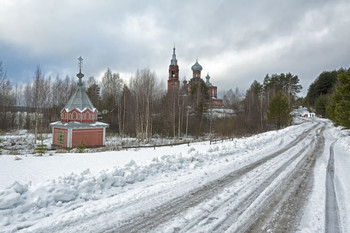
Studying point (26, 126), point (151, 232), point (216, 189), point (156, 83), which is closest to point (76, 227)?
point (151, 232)

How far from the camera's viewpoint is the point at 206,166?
7586 mm

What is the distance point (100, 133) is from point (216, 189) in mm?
18153

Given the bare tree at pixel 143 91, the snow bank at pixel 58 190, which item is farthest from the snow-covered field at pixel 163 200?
the bare tree at pixel 143 91

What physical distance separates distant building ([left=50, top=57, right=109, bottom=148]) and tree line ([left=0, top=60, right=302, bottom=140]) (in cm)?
678

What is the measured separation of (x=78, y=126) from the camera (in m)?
19.0

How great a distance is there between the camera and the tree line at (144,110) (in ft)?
93.8

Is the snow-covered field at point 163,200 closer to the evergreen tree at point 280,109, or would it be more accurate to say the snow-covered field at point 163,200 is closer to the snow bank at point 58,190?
the snow bank at point 58,190

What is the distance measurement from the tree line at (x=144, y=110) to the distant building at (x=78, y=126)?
6781mm

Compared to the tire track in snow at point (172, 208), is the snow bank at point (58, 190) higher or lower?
higher

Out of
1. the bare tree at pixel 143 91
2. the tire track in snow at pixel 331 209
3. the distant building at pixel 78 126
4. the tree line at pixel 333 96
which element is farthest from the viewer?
the bare tree at pixel 143 91

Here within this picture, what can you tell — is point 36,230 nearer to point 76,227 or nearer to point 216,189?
point 76,227

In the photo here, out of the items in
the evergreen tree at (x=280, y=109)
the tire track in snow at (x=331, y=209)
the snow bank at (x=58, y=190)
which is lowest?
the tire track in snow at (x=331, y=209)

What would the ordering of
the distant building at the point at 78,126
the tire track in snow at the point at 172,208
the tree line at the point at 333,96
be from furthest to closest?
the distant building at the point at 78,126 → the tree line at the point at 333,96 → the tire track in snow at the point at 172,208

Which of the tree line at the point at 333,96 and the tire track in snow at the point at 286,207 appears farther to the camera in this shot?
the tree line at the point at 333,96
